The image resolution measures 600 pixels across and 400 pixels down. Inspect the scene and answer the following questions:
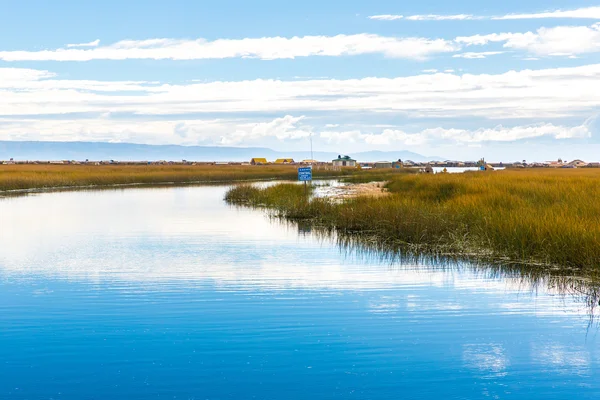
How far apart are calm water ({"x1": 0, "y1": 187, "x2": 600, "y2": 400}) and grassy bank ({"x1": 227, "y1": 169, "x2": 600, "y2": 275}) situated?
7.02ft

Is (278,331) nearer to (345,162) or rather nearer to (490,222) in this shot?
(490,222)

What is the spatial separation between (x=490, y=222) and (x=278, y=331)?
11602 mm

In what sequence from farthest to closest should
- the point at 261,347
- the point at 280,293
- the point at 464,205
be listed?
1. the point at 464,205
2. the point at 280,293
3. the point at 261,347

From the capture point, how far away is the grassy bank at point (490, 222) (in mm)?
18453

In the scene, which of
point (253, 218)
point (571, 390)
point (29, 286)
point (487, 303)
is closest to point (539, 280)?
point (487, 303)

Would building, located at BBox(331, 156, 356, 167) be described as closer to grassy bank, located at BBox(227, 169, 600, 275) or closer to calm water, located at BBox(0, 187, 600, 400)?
grassy bank, located at BBox(227, 169, 600, 275)

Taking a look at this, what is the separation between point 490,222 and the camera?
72.9 feet

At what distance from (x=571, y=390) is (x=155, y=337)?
6856mm

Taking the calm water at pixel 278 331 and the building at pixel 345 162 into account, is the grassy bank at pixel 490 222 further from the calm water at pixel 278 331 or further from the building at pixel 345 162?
the building at pixel 345 162

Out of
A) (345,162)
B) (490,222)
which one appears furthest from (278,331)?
(345,162)

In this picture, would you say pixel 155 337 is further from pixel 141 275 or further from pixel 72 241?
pixel 72 241

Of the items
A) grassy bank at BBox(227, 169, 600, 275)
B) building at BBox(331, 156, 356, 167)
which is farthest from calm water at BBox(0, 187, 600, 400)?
building at BBox(331, 156, 356, 167)

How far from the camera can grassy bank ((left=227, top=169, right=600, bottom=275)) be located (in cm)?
1845

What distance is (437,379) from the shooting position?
10086 millimetres
